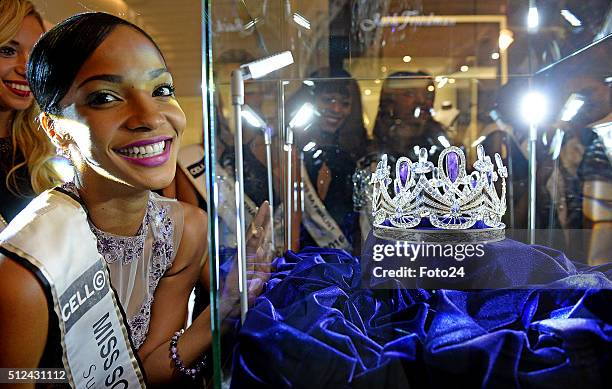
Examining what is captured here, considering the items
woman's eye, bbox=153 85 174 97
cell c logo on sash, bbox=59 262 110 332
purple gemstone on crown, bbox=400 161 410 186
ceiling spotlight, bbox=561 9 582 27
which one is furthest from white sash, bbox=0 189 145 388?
ceiling spotlight, bbox=561 9 582 27

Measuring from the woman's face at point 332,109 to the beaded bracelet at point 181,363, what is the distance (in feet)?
1.71

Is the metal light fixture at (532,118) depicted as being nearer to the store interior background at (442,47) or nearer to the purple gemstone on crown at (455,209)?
the store interior background at (442,47)

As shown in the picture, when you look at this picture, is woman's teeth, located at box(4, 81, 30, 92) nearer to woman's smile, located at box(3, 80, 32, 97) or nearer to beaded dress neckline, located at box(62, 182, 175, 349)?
woman's smile, located at box(3, 80, 32, 97)

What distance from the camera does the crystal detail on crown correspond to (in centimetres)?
90

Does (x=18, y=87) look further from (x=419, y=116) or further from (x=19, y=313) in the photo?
(x=419, y=116)

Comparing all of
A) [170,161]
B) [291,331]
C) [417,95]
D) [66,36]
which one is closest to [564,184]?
[417,95]

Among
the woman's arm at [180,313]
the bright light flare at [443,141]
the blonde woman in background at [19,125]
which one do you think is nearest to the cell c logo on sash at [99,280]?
the woman's arm at [180,313]

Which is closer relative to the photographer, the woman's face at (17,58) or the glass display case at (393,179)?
the glass display case at (393,179)

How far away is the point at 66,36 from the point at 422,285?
2.22 feet

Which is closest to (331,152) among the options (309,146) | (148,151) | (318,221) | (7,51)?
(309,146)

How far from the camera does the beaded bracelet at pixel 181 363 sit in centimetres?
85

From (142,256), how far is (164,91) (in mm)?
282

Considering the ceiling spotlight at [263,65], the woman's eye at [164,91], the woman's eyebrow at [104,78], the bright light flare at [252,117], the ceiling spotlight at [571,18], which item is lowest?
the bright light flare at [252,117]

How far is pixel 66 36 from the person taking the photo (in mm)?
776
